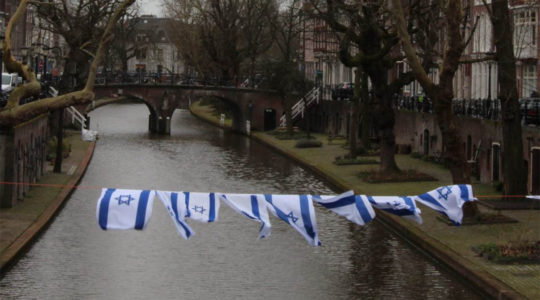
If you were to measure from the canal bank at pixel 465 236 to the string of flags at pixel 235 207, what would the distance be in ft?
9.03

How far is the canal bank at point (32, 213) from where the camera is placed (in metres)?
25.1

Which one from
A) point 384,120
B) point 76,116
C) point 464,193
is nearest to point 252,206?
point 464,193

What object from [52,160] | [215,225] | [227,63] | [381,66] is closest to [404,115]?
[381,66]

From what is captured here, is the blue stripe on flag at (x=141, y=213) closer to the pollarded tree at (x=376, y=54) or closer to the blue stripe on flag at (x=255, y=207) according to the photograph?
the blue stripe on flag at (x=255, y=207)

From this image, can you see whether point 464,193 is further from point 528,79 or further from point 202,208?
point 528,79

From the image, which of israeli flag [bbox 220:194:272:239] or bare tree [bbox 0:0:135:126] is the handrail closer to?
bare tree [bbox 0:0:135:126]

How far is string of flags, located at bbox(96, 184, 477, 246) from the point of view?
18812 mm

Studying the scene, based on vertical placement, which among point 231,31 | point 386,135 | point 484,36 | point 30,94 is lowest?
point 386,135

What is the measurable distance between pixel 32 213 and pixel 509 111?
14803 mm

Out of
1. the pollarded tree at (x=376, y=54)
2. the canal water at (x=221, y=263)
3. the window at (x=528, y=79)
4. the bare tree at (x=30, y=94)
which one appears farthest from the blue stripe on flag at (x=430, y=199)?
the window at (x=528, y=79)

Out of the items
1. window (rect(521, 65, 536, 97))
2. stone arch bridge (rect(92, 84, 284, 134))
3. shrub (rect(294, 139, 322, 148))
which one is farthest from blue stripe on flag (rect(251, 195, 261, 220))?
stone arch bridge (rect(92, 84, 284, 134))

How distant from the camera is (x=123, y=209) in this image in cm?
1881

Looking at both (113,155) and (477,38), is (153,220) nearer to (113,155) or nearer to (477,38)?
(113,155)

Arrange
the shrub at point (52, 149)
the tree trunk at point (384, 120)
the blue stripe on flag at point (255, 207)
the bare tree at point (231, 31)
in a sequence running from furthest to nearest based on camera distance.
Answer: the bare tree at point (231, 31)
the shrub at point (52, 149)
the tree trunk at point (384, 120)
the blue stripe on flag at point (255, 207)
